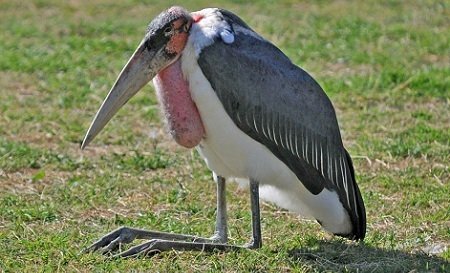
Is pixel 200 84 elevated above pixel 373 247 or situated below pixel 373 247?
above

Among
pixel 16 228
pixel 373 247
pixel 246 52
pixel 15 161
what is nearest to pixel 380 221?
pixel 373 247

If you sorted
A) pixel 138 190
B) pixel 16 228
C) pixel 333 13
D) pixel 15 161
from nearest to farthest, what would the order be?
pixel 16 228 < pixel 138 190 < pixel 15 161 < pixel 333 13

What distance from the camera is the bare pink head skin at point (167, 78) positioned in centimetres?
589

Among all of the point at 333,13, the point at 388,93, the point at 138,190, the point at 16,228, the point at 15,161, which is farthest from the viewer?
the point at 333,13

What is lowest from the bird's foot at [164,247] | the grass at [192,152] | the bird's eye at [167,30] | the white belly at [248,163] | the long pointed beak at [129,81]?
the grass at [192,152]

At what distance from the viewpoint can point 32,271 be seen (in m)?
5.66

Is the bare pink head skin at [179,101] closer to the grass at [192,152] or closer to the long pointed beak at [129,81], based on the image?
the long pointed beak at [129,81]

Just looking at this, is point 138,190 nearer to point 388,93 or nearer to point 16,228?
point 16,228

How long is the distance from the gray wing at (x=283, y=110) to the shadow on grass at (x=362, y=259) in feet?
0.67

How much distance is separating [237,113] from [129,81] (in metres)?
0.60

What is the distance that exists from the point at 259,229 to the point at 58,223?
1.29m

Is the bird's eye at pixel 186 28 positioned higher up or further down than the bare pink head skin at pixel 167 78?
higher up

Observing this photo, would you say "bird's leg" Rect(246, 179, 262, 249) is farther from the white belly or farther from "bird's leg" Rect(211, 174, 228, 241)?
"bird's leg" Rect(211, 174, 228, 241)

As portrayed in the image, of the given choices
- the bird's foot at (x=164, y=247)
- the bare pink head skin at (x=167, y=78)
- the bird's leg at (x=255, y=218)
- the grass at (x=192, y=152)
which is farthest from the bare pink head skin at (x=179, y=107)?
the grass at (x=192, y=152)
